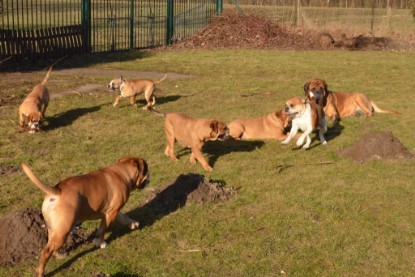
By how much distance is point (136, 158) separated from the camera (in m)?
6.82

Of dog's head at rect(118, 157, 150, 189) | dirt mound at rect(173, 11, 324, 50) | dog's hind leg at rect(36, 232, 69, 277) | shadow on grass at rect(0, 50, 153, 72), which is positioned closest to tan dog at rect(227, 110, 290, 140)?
dog's head at rect(118, 157, 150, 189)

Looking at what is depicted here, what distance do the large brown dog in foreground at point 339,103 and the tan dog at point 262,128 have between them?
2.01 metres

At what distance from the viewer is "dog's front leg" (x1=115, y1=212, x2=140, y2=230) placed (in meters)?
A: 7.02

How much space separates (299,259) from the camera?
650cm

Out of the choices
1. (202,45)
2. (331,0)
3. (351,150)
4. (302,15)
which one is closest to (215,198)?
(351,150)

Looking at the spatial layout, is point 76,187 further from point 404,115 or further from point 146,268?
point 404,115

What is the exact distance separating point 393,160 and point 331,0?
129 ft

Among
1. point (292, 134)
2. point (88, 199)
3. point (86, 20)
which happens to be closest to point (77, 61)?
point (86, 20)

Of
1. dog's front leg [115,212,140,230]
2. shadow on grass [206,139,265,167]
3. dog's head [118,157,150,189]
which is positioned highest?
dog's head [118,157,150,189]

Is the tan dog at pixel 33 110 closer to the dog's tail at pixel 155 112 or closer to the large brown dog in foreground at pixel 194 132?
the dog's tail at pixel 155 112

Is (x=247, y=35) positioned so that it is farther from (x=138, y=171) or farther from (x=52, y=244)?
(x=52, y=244)

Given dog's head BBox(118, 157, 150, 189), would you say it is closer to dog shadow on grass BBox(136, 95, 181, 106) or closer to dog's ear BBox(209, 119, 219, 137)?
dog's ear BBox(209, 119, 219, 137)

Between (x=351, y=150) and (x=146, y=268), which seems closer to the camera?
(x=146, y=268)

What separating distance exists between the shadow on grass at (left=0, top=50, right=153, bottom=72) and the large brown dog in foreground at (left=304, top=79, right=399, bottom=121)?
11201 millimetres
